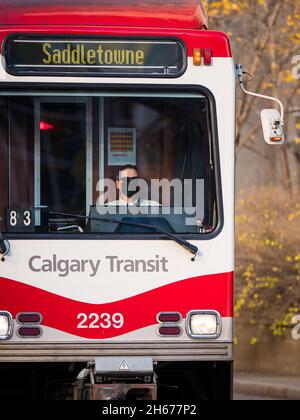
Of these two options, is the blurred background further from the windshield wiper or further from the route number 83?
the route number 83

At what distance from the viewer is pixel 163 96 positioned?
810 cm

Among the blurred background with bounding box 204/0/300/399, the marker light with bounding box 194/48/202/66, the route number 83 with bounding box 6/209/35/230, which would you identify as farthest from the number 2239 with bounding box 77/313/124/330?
the blurred background with bounding box 204/0/300/399

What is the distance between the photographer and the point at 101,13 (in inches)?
326

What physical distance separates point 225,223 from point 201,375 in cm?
→ 143

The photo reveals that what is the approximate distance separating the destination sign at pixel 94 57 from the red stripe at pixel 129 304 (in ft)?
5.04

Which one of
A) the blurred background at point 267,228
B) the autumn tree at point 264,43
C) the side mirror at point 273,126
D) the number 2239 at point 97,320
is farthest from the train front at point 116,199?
the autumn tree at point 264,43

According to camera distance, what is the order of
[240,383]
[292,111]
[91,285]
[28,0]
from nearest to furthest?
[91,285] < [28,0] < [240,383] < [292,111]

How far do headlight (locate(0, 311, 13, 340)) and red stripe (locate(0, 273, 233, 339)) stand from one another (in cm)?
4

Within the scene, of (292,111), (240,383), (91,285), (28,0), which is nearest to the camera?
(91,285)

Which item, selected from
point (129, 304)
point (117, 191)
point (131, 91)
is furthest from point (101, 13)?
point (129, 304)

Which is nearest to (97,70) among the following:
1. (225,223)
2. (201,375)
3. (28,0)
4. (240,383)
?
(28,0)

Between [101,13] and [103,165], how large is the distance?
1142mm

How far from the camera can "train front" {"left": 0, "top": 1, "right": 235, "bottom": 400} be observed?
7.88 m

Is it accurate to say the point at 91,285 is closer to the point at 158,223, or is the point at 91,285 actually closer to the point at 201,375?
the point at 158,223
